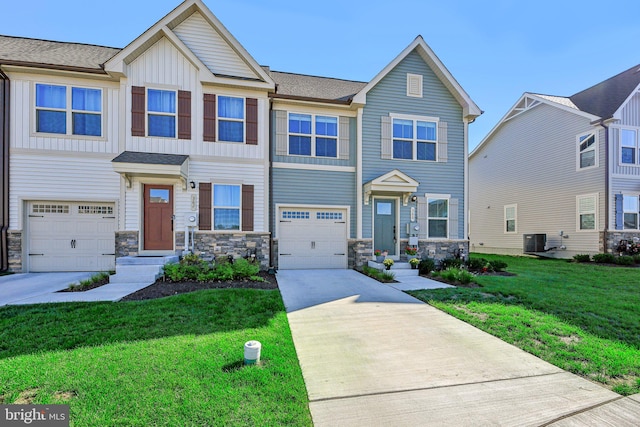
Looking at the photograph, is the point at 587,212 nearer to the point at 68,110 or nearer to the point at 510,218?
the point at 510,218

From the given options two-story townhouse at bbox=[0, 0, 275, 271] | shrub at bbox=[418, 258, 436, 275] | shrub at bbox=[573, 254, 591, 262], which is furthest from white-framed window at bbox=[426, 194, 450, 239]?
shrub at bbox=[573, 254, 591, 262]

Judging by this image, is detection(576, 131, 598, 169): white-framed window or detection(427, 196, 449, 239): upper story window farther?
detection(576, 131, 598, 169): white-framed window

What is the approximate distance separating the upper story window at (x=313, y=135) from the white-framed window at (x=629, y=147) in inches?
498

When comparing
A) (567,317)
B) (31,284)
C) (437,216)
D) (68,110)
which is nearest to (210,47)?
(68,110)

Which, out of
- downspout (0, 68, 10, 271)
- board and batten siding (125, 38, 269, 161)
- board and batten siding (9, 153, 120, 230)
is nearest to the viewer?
downspout (0, 68, 10, 271)

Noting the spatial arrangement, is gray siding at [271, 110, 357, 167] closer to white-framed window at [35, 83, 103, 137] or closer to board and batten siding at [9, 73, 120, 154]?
board and batten siding at [9, 73, 120, 154]

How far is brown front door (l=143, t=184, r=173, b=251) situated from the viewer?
8750 millimetres

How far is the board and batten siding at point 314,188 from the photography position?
385 inches

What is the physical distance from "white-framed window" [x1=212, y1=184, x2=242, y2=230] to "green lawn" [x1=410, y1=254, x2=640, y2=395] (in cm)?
577

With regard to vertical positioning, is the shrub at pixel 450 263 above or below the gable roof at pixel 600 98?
below

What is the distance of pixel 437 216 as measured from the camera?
421 inches

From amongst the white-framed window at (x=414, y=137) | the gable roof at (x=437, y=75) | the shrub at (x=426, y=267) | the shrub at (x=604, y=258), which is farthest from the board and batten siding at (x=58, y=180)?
the shrub at (x=604, y=258)

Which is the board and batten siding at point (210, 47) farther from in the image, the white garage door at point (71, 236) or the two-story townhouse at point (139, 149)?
the white garage door at point (71, 236)

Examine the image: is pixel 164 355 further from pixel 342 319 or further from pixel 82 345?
pixel 342 319
